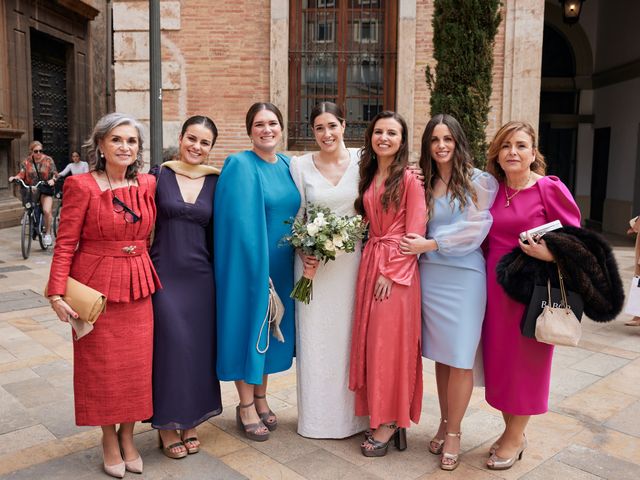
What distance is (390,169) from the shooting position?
3.60m

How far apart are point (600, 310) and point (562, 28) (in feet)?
47.4

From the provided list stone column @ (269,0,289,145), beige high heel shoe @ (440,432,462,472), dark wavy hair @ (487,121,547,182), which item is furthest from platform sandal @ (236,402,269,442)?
stone column @ (269,0,289,145)

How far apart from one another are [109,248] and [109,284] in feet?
0.64

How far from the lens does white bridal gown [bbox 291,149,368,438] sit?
375 cm

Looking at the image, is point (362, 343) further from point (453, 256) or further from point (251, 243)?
point (251, 243)

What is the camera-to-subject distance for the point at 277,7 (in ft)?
34.7

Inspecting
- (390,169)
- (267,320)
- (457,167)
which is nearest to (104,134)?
(267,320)

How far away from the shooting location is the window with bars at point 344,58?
10703 millimetres

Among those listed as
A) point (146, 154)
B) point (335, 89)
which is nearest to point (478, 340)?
point (335, 89)

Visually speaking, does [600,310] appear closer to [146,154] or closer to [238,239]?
[238,239]

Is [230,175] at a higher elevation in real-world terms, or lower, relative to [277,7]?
lower

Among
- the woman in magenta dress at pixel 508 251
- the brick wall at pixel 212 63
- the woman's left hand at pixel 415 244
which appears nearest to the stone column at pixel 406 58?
the brick wall at pixel 212 63

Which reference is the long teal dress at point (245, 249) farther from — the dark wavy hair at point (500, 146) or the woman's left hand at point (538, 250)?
the woman's left hand at point (538, 250)

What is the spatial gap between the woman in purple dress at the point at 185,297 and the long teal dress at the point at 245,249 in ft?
0.25
